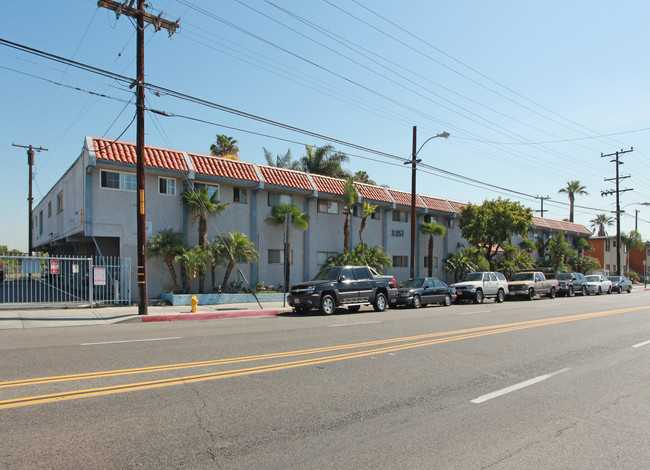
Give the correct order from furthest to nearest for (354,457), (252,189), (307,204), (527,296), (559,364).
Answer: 1. (527,296)
2. (307,204)
3. (252,189)
4. (559,364)
5. (354,457)

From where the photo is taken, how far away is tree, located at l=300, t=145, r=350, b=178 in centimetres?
3572

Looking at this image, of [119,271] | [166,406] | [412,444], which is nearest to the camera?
[412,444]

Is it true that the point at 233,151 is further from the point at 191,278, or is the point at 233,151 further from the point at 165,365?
the point at 165,365

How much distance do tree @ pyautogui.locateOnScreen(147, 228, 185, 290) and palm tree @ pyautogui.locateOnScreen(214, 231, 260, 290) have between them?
5.68 ft

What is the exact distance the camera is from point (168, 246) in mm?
19797

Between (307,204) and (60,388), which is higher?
(307,204)

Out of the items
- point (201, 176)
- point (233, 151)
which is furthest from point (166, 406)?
point (233, 151)

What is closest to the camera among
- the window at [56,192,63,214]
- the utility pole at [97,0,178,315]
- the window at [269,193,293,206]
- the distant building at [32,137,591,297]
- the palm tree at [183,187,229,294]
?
the utility pole at [97,0,178,315]

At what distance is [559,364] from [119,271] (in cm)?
1770

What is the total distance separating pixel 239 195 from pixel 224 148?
55.8 ft

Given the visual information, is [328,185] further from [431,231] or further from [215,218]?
[431,231]

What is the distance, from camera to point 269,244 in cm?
2481

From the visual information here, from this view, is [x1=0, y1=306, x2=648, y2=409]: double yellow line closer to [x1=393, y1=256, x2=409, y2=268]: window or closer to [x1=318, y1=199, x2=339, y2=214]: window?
[x1=318, y1=199, x2=339, y2=214]: window

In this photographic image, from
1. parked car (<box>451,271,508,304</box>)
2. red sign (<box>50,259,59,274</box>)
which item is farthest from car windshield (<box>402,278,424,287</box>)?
red sign (<box>50,259,59,274</box>)
